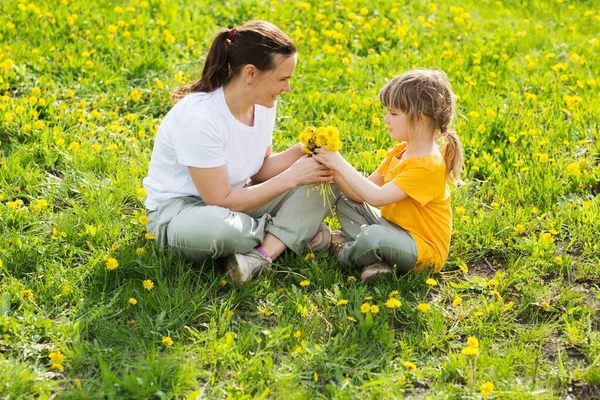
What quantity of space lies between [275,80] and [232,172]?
48 cm

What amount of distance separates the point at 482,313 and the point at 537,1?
14.9ft

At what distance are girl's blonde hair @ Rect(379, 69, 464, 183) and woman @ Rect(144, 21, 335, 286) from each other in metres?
0.44

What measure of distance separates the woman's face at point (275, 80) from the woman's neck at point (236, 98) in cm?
5

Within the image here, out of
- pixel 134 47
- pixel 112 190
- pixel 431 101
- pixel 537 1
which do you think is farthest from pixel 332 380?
pixel 537 1

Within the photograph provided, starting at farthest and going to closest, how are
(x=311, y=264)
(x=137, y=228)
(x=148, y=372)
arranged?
(x=137, y=228)
(x=311, y=264)
(x=148, y=372)

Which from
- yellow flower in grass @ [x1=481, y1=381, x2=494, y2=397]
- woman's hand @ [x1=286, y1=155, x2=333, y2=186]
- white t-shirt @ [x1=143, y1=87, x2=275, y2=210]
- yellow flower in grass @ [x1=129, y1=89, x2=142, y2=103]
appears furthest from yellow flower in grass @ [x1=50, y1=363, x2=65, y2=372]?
yellow flower in grass @ [x1=129, y1=89, x2=142, y2=103]

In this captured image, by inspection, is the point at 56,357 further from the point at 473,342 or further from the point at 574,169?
the point at 574,169

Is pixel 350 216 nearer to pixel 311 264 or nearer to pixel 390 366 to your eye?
pixel 311 264

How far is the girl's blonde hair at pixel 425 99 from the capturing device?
3.20m

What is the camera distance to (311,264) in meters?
3.41

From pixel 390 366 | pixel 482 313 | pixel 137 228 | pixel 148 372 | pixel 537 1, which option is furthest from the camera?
pixel 537 1

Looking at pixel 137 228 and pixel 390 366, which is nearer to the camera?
pixel 390 366

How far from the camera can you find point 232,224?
3.24 m

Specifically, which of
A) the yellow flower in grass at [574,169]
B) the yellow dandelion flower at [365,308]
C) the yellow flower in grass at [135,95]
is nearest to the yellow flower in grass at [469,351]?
the yellow dandelion flower at [365,308]
